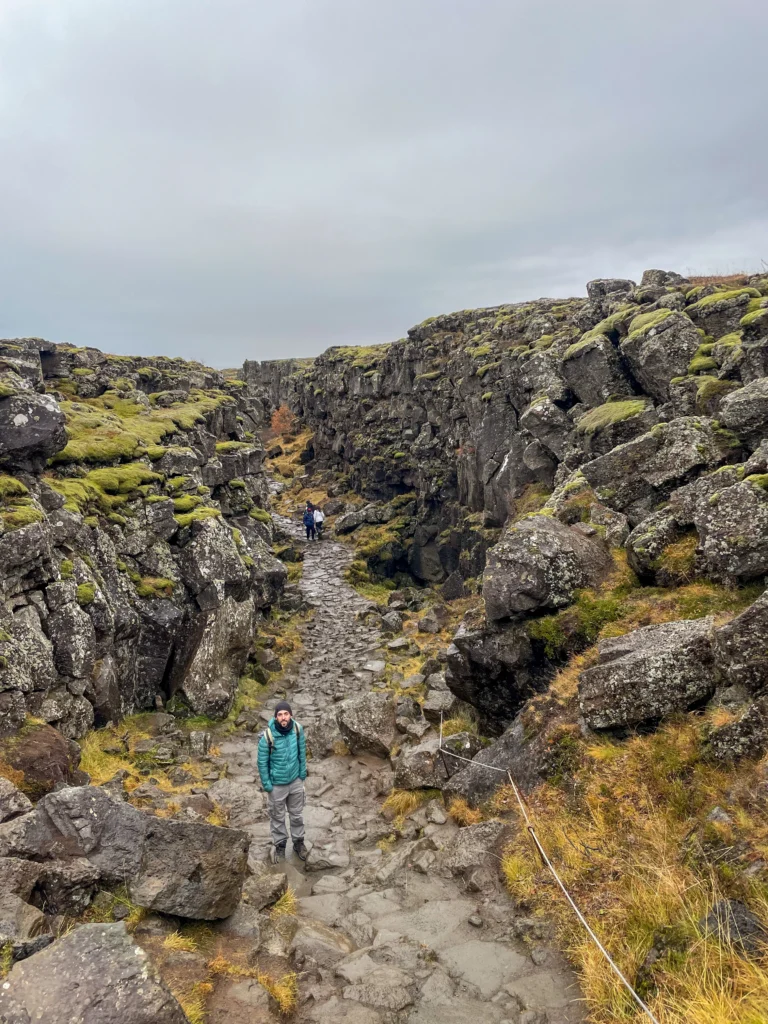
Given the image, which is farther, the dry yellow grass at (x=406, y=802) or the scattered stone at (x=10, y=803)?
the dry yellow grass at (x=406, y=802)

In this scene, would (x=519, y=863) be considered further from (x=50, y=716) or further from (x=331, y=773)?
(x=50, y=716)

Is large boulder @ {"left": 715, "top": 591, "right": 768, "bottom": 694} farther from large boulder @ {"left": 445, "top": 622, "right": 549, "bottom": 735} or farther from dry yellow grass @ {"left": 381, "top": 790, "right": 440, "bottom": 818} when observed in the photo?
dry yellow grass @ {"left": 381, "top": 790, "right": 440, "bottom": 818}

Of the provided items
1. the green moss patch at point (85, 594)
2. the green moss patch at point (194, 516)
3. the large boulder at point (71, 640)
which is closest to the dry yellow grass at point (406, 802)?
the large boulder at point (71, 640)

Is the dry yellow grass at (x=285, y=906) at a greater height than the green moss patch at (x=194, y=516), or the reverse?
the green moss patch at (x=194, y=516)

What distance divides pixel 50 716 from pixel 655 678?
13.9 metres

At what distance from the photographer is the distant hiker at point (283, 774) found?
39.2 ft

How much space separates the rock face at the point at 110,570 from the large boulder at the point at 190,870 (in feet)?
18.0

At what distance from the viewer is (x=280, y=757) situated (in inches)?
474

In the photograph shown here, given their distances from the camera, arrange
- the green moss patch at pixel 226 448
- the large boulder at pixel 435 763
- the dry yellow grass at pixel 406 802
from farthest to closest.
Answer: the green moss patch at pixel 226 448 → the large boulder at pixel 435 763 → the dry yellow grass at pixel 406 802

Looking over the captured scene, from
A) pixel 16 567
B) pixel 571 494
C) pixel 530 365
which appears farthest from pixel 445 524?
pixel 16 567

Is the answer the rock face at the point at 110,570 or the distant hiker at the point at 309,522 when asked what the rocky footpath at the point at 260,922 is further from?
the distant hiker at the point at 309,522

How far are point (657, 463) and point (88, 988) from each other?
17210mm

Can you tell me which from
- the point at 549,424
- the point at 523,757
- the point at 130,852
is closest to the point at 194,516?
the point at 130,852

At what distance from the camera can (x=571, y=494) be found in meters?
19.5
